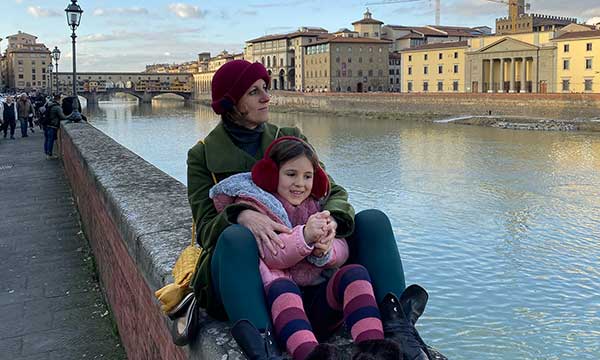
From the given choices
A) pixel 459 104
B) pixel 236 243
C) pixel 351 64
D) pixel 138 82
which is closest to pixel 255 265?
pixel 236 243

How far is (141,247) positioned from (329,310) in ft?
2.97

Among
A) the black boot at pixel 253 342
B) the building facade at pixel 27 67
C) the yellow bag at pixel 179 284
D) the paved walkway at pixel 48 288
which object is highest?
the building facade at pixel 27 67

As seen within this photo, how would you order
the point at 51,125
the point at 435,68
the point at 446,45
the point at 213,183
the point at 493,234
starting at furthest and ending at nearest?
the point at 435,68 → the point at 446,45 → the point at 51,125 → the point at 493,234 → the point at 213,183

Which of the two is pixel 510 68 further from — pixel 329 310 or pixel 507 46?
pixel 329 310

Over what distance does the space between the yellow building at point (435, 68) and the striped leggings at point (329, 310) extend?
48.0m

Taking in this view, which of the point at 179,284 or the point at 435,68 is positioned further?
the point at 435,68

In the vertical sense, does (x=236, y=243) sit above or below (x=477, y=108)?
below

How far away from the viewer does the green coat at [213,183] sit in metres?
1.82

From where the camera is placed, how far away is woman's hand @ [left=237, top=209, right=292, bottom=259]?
1.72 metres

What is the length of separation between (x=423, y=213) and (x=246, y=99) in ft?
31.8

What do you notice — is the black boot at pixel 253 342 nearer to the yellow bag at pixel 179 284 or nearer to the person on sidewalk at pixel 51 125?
the yellow bag at pixel 179 284

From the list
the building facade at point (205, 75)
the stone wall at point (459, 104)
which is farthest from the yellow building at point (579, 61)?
the building facade at point (205, 75)

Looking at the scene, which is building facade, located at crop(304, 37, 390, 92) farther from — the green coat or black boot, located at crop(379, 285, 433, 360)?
black boot, located at crop(379, 285, 433, 360)

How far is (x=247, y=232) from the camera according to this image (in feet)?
5.58
